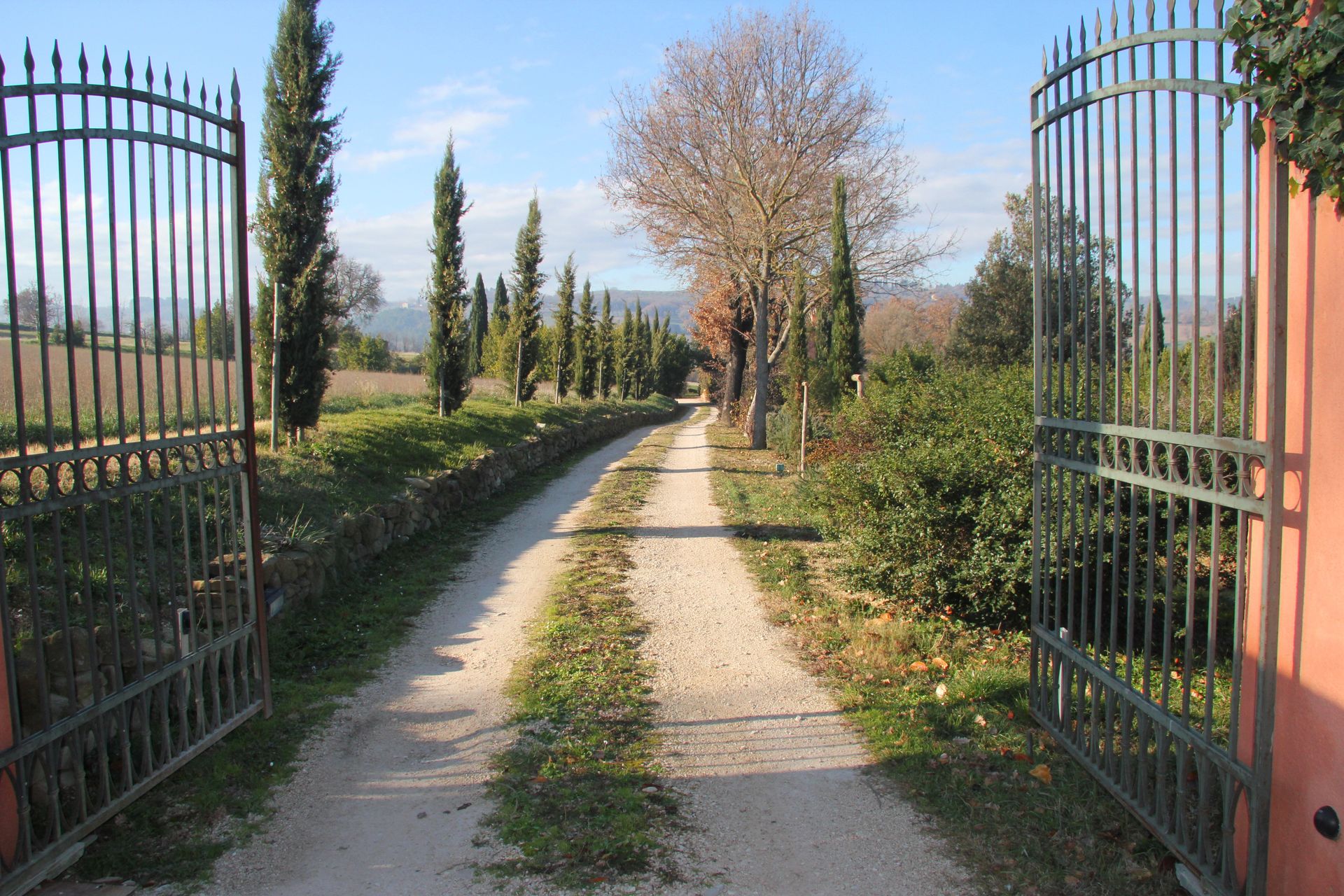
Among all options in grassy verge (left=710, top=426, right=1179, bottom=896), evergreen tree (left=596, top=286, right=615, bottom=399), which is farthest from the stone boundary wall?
evergreen tree (left=596, top=286, right=615, bottom=399)

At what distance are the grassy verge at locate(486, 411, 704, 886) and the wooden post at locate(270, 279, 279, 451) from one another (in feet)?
16.9

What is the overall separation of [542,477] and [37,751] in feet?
46.4

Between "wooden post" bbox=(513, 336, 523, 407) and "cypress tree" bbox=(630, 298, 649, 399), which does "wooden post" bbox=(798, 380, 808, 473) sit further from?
"cypress tree" bbox=(630, 298, 649, 399)

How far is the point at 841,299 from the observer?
67.9ft

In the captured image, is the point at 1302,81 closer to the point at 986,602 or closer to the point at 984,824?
the point at 984,824

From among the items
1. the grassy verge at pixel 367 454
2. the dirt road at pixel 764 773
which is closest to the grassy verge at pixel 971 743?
the dirt road at pixel 764 773

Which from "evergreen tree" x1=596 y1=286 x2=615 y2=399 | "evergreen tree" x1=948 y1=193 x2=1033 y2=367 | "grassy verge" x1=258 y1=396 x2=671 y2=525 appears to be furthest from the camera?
"evergreen tree" x1=596 y1=286 x2=615 y2=399

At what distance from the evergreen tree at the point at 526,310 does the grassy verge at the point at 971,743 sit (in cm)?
1952

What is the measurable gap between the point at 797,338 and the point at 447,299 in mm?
9109

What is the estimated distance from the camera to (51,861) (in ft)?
10.9

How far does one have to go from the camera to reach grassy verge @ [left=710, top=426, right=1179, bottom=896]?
3.60m

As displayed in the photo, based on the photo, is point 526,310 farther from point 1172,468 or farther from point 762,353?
point 1172,468

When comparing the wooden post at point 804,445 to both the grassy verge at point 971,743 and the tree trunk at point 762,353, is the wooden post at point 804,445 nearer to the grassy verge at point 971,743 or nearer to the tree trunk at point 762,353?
the tree trunk at point 762,353

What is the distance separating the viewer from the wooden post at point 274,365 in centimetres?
1102
